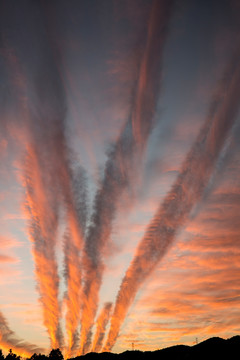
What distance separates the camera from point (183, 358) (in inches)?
6580

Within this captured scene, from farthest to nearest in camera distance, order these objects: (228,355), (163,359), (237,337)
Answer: (163,359), (237,337), (228,355)

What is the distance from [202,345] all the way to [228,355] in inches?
995

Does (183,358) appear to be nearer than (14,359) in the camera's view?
Yes

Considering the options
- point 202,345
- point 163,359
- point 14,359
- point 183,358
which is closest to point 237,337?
point 202,345

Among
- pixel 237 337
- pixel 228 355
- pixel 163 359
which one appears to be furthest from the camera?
pixel 163 359

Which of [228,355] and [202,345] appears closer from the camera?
[228,355]

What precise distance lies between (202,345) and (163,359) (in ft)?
109

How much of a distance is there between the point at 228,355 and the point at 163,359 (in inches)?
2230

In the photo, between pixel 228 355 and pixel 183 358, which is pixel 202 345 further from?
pixel 228 355

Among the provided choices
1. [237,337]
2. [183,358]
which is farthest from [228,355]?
[183,358]

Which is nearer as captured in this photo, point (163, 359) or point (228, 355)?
point (228, 355)

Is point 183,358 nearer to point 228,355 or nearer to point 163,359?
point 163,359

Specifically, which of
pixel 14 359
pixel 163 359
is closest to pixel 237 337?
pixel 163 359

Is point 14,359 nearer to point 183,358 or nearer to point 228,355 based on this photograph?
point 183,358
